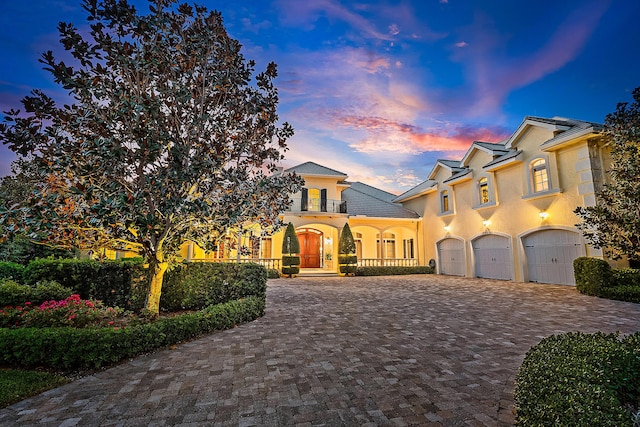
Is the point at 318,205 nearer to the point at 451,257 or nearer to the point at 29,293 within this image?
the point at 451,257

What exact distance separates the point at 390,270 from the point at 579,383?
1763cm

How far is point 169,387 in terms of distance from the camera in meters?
3.43

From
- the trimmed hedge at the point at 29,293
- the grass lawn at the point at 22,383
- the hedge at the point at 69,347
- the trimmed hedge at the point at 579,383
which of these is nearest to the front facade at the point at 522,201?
the trimmed hedge at the point at 579,383

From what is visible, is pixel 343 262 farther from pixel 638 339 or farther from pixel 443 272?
pixel 638 339

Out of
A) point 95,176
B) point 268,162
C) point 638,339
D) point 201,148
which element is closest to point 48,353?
point 95,176

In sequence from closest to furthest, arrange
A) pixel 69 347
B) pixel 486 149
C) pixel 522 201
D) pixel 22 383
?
pixel 22 383 → pixel 69 347 → pixel 522 201 → pixel 486 149

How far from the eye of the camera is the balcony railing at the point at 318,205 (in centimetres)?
1973

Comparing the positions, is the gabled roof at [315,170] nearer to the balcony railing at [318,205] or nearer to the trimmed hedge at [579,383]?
the balcony railing at [318,205]

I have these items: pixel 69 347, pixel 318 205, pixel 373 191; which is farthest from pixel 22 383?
pixel 373 191

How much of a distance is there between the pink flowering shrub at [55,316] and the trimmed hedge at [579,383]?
21.7ft

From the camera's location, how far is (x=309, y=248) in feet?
69.9

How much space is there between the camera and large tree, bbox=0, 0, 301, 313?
461 cm

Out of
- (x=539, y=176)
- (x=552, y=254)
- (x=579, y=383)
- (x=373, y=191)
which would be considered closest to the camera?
(x=579, y=383)

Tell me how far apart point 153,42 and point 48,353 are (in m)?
5.76
